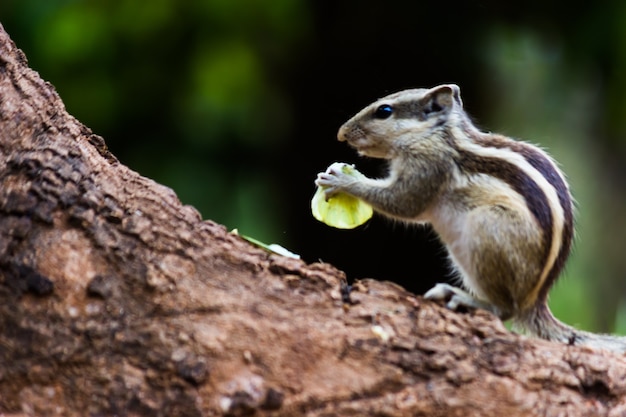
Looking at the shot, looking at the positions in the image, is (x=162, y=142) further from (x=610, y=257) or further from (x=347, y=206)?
(x=610, y=257)

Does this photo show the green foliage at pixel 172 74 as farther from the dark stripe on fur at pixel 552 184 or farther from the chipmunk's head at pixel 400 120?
the dark stripe on fur at pixel 552 184

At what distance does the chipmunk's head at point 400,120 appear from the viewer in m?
3.86

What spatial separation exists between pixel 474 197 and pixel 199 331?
1198mm

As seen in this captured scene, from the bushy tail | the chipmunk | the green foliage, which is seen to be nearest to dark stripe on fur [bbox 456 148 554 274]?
the chipmunk

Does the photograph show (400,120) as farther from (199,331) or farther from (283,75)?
(283,75)

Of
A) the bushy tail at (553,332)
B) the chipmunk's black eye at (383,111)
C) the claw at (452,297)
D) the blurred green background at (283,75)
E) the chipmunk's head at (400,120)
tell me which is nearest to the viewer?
the claw at (452,297)

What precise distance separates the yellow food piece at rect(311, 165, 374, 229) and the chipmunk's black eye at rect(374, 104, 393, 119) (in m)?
0.25

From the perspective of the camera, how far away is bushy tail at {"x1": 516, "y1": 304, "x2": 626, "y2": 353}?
3.36 m

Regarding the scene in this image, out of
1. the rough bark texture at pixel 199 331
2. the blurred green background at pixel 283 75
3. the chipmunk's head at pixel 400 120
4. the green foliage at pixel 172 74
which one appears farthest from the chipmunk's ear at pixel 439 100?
the green foliage at pixel 172 74

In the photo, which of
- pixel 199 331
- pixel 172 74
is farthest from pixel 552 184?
pixel 172 74

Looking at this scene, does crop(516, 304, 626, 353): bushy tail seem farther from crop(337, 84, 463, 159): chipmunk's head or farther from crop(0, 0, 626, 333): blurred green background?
crop(0, 0, 626, 333): blurred green background

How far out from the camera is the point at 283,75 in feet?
24.7

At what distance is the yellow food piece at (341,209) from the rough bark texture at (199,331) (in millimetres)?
858

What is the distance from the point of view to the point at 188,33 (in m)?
7.01
